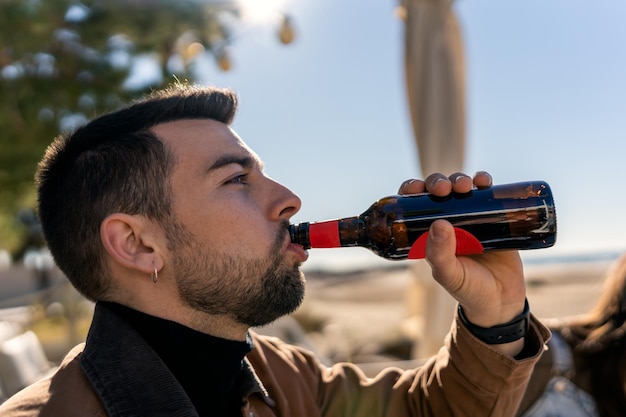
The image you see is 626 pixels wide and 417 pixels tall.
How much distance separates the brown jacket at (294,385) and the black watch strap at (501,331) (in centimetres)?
2

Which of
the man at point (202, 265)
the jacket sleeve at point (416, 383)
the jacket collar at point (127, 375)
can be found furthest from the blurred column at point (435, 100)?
the jacket collar at point (127, 375)

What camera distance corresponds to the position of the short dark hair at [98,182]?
1.72 metres

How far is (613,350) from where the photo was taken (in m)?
2.24

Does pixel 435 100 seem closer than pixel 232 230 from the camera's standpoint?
No

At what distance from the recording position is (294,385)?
193 cm

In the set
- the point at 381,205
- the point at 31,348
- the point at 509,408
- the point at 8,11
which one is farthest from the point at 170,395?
the point at 8,11

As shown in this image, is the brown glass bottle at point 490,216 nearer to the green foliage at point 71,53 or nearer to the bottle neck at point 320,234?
the bottle neck at point 320,234

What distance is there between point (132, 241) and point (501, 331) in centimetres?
105

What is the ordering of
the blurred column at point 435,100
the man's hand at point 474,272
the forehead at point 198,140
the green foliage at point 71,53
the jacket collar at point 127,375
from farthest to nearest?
the green foliage at point 71,53
the blurred column at point 435,100
the forehead at point 198,140
the man's hand at point 474,272
the jacket collar at point 127,375

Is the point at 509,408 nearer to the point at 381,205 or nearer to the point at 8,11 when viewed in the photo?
the point at 381,205

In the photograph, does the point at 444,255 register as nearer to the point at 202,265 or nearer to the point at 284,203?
the point at 284,203

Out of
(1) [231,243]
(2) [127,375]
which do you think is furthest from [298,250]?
(2) [127,375]

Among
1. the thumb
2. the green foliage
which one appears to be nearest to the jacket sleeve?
the thumb

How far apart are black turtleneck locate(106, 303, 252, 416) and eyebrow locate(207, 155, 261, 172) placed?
445mm
